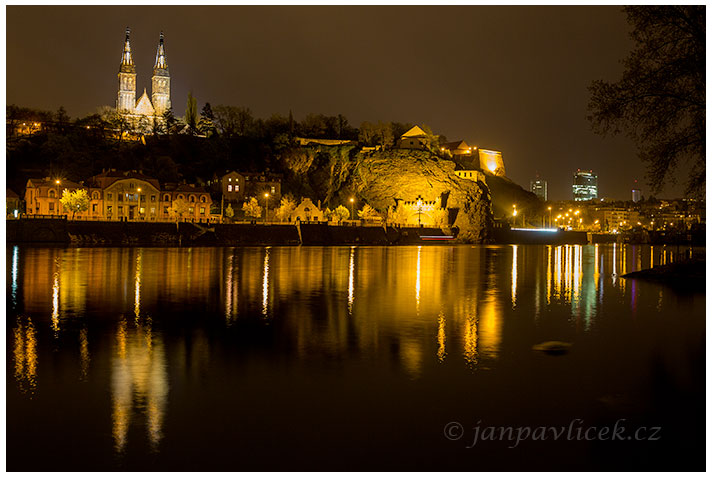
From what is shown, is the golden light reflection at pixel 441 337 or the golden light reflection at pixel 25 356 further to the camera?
the golden light reflection at pixel 441 337

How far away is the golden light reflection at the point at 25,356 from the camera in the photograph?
9.66 metres

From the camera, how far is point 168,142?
5187 inches

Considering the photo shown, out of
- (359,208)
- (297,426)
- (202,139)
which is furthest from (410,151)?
(297,426)

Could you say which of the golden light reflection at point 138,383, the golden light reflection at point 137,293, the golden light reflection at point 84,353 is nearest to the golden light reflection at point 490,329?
the golden light reflection at point 138,383

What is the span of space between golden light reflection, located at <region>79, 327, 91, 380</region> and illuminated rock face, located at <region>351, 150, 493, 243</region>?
353 ft

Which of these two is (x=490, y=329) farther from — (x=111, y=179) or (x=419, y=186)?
(x=419, y=186)

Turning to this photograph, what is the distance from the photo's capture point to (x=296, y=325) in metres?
15.8

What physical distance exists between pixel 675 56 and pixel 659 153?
3.77 m

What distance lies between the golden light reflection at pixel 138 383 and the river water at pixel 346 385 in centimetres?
3

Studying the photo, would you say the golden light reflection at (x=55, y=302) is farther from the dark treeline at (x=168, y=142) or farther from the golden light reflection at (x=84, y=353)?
the dark treeline at (x=168, y=142)

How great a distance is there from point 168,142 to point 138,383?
130 m

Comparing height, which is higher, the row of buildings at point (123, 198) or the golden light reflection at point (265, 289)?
the row of buildings at point (123, 198)

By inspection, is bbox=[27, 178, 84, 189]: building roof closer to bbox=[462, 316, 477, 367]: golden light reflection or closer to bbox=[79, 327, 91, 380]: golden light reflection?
bbox=[79, 327, 91, 380]: golden light reflection

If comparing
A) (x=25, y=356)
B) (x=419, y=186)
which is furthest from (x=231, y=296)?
(x=419, y=186)
